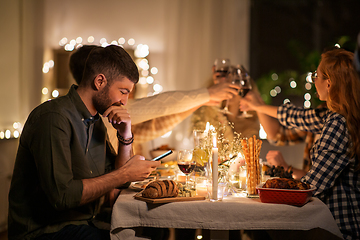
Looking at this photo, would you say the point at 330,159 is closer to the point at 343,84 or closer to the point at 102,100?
the point at 343,84

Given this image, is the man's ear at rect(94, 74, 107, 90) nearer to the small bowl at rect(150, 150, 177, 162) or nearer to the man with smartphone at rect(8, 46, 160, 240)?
the man with smartphone at rect(8, 46, 160, 240)

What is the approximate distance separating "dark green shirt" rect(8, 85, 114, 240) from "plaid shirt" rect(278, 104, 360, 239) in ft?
3.62

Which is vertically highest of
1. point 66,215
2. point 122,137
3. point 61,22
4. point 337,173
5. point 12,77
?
point 61,22

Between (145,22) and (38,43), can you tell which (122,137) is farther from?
(145,22)

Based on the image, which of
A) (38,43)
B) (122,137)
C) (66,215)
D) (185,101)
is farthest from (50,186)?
(38,43)

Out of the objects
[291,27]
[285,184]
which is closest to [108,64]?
[285,184]

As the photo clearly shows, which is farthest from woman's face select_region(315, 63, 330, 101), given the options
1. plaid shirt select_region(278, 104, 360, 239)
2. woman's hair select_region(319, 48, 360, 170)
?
plaid shirt select_region(278, 104, 360, 239)

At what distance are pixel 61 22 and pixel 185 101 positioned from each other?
251 cm

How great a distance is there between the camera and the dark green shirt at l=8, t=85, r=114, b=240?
126cm

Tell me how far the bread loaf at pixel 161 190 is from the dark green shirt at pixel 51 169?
282 mm

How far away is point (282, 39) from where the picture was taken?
4.54 meters

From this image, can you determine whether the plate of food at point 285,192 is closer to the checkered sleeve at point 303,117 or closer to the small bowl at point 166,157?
the checkered sleeve at point 303,117

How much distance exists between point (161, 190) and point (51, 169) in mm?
459

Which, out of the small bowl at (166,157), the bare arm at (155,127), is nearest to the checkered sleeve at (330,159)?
the small bowl at (166,157)
